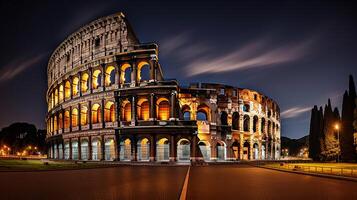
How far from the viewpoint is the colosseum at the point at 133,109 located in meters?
40.2

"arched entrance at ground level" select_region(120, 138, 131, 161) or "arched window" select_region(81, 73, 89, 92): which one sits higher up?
"arched window" select_region(81, 73, 89, 92)

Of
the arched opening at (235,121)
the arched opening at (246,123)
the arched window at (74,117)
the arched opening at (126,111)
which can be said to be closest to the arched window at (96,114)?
the arched opening at (126,111)

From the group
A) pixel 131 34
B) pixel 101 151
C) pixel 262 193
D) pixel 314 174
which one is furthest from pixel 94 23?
pixel 262 193

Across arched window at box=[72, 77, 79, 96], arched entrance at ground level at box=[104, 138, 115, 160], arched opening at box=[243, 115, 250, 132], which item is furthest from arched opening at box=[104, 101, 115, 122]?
arched opening at box=[243, 115, 250, 132]

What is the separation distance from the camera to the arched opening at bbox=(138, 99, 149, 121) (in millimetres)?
42156

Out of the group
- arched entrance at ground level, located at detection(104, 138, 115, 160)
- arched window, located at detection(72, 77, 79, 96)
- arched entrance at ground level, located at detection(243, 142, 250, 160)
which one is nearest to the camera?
arched entrance at ground level, located at detection(104, 138, 115, 160)

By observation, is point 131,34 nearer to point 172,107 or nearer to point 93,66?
point 93,66

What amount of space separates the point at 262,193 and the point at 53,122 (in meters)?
52.5

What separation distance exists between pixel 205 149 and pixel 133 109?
12232mm

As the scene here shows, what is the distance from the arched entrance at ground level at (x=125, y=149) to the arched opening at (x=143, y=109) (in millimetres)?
3822

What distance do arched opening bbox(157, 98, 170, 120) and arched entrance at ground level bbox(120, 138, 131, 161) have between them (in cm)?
560

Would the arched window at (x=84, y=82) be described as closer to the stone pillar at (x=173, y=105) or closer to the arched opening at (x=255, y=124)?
the stone pillar at (x=173, y=105)

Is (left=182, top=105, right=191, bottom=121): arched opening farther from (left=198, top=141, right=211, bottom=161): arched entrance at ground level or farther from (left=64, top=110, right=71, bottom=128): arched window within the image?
(left=64, top=110, right=71, bottom=128): arched window

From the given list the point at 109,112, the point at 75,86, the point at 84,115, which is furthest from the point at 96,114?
the point at 75,86
